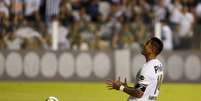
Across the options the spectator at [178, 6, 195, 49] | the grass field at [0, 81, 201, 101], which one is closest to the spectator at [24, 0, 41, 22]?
the grass field at [0, 81, 201, 101]

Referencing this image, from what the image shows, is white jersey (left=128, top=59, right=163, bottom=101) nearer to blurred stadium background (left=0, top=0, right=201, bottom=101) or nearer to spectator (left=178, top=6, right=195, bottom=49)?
blurred stadium background (left=0, top=0, right=201, bottom=101)

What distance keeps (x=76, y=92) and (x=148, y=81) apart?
10596 mm

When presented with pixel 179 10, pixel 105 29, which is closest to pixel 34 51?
pixel 105 29

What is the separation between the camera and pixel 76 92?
66.1ft

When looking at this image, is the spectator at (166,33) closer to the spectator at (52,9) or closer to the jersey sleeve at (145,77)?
the spectator at (52,9)

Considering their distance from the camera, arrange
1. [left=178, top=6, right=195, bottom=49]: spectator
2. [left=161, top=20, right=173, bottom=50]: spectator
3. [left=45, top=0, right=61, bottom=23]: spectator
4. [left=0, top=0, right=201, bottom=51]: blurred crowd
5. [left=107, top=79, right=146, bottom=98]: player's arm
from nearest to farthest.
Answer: [left=107, top=79, right=146, bottom=98]: player's arm
[left=0, top=0, right=201, bottom=51]: blurred crowd
[left=178, top=6, right=195, bottom=49]: spectator
[left=161, top=20, right=173, bottom=50]: spectator
[left=45, top=0, right=61, bottom=23]: spectator

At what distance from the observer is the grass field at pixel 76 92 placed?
18531 mm

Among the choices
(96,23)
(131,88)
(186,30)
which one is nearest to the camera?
(131,88)

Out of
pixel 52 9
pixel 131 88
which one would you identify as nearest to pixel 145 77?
pixel 131 88

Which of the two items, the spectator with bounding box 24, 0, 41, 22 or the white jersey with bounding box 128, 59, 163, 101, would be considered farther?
the spectator with bounding box 24, 0, 41, 22

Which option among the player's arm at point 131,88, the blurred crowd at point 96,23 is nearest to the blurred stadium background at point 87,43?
the blurred crowd at point 96,23

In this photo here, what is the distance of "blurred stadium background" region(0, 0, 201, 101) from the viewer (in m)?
22.7

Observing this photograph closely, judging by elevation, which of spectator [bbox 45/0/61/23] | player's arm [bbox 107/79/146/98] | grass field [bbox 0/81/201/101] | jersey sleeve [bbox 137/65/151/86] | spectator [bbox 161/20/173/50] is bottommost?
grass field [bbox 0/81/201/101]

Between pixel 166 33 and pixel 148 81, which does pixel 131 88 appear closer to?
pixel 148 81
